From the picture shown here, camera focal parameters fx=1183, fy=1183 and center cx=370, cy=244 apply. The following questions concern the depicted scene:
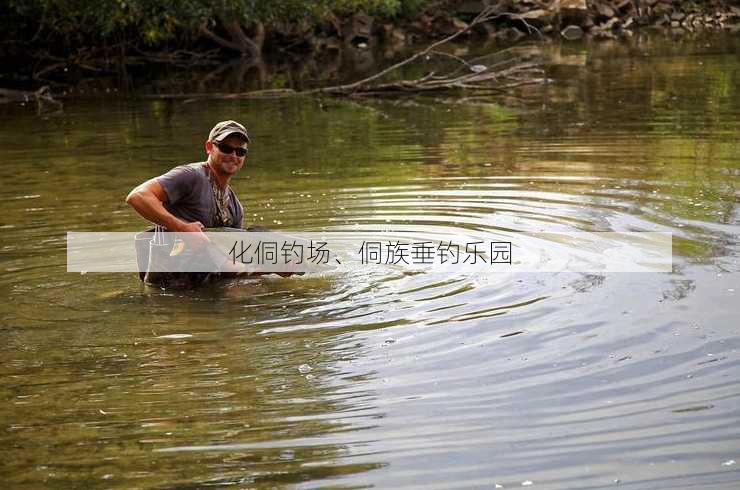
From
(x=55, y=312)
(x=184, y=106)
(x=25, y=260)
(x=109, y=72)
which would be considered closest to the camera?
(x=55, y=312)

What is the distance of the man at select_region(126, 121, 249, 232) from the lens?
7070mm

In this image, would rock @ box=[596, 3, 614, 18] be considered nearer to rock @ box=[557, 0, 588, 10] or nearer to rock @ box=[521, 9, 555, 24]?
rock @ box=[557, 0, 588, 10]

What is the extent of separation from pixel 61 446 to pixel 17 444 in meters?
0.20

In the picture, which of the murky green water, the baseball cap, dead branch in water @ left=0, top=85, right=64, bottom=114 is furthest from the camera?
dead branch in water @ left=0, top=85, right=64, bottom=114

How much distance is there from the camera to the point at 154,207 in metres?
7.04

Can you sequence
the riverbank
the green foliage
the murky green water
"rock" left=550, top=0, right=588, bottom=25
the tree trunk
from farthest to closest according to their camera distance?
"rock" left=550, top=0, right=588, bottom=25 < the tree trunk < the riverbank < the green foliage < the murky green water

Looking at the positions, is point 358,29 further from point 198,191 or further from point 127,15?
point 198,191

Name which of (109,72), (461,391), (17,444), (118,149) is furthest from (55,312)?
(109,72)

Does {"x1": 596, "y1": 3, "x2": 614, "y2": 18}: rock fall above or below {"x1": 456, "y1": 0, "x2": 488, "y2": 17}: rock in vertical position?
below

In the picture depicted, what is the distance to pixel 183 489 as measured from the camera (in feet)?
14.7

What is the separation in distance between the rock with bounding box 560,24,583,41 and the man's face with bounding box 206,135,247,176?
29.2m

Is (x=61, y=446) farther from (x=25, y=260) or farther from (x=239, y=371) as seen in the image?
(x=25, y=260)

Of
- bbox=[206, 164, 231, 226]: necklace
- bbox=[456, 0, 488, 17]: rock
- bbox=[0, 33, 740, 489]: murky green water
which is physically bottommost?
bbox=[0, 33, 740, 489]: murky green water

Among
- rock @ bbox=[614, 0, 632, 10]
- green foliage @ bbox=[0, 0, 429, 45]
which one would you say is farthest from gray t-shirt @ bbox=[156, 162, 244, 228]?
rock @ bbox=[614, 0, 632, 10]
